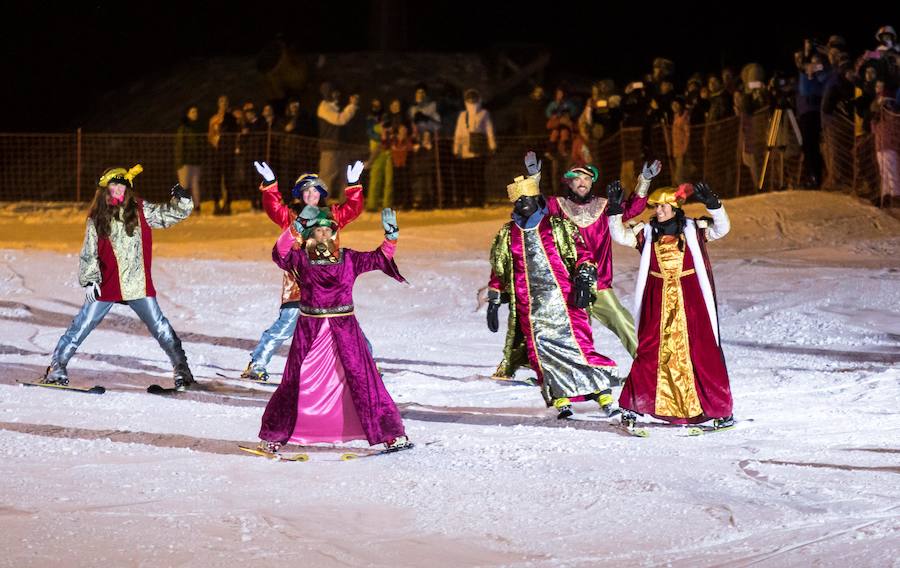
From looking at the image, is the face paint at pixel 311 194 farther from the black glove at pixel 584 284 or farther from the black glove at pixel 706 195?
the black glove at pixel 706 195

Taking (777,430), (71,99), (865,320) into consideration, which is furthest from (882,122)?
(71,99)

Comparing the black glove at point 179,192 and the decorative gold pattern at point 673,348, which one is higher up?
the black glove at point 179,192

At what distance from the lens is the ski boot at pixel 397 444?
7.69 metres

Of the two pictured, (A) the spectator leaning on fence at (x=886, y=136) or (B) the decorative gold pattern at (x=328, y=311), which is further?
(A) the spectator leaning on fence at (x=886, y=136)

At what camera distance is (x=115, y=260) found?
→ 9.60m

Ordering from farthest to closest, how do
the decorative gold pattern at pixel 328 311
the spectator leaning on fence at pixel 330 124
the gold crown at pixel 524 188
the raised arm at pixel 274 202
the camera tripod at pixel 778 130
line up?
1. the spectator leaning on fence at pixel 330 124
2. the camera tripod at pixel 778 130
3. the raised arm at pixel 274 202
4. the gold crown at pixel 524 188
5. the decorative gold pattern at pixel 328 311

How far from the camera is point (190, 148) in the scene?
64.8 ft

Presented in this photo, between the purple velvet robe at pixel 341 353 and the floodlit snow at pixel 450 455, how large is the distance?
0.23 metres

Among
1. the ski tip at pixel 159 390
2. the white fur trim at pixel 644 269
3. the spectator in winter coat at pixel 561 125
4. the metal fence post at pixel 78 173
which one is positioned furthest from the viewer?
the metal fence post at pixel 78 173

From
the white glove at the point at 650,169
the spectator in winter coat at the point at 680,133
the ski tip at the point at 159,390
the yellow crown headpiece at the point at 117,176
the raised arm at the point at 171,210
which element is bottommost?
the ski tip at the point at 159,390

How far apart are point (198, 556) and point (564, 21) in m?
22.8

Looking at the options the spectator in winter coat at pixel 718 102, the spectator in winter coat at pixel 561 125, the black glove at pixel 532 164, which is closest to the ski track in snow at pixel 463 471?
the black glove at pixel 532 164

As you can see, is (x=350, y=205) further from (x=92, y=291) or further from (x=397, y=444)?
(x=397, y=444)

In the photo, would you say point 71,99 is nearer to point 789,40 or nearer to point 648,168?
point 789,40
